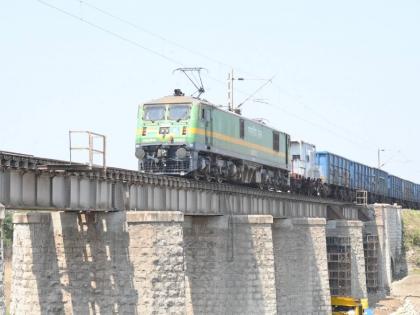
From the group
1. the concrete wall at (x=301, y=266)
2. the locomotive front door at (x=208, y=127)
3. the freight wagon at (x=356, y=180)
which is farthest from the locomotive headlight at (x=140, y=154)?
the freight wagon at (x=356, y=180)

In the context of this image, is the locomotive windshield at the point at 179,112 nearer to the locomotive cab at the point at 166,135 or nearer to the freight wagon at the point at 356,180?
the locomotive cab at the point at 166,135

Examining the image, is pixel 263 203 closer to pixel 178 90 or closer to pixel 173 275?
pixel 178 90

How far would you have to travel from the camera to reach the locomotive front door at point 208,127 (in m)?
37.1

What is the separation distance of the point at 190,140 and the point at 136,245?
33.1ft

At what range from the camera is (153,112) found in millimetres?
37000

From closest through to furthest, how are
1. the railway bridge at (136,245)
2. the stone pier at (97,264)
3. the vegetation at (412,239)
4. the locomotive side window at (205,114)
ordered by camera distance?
1. the railway bridge at (136,245)
2. the stone pier at (97,264)
3. the locomotive side window at (205,114)
4. the vegetation at (412,239)

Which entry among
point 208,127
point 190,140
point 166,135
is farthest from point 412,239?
point 166,135

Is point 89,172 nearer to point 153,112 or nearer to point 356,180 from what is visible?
point 153,112

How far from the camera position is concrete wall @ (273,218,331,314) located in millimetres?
43281

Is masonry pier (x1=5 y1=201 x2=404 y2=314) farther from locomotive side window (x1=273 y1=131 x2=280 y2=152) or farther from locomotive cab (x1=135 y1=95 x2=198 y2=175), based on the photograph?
locomotive side window (x1=273 y1=131 x2=280 y2=152)

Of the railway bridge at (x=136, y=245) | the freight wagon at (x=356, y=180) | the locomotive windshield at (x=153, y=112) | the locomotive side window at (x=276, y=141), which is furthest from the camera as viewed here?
the freight wagon at (x=356, y=180)

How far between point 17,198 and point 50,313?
5.06m

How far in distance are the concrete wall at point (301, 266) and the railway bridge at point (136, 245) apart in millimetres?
100

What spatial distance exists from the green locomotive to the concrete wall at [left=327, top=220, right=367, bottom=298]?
14.9 m
